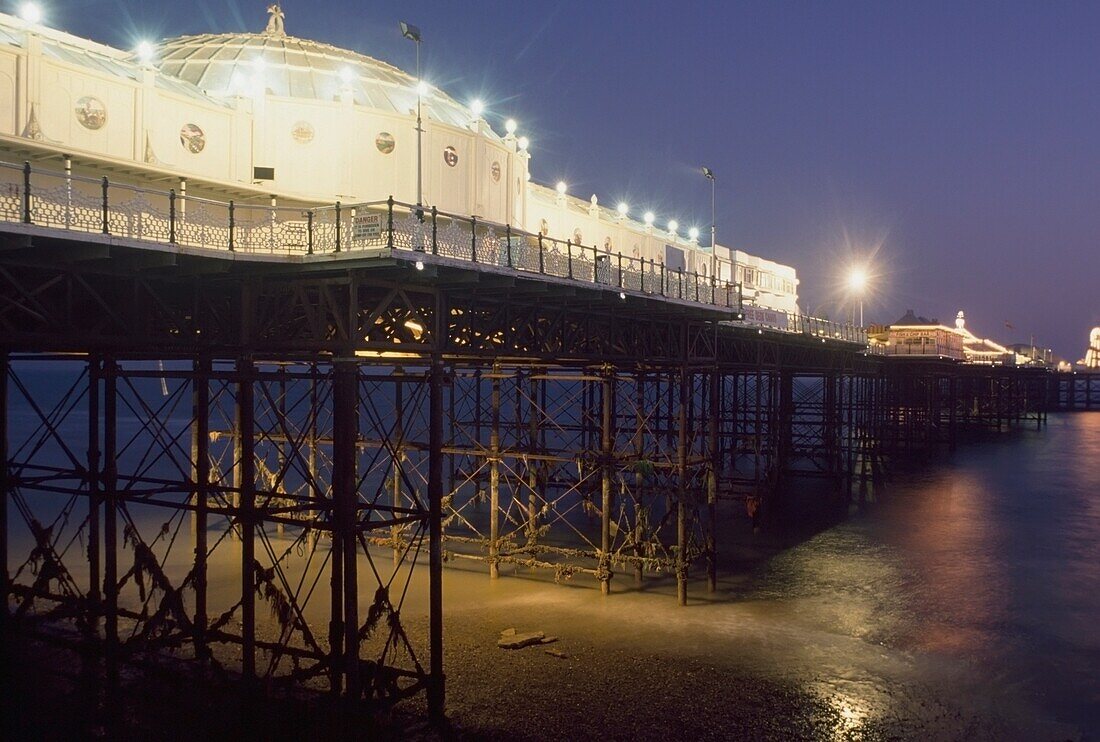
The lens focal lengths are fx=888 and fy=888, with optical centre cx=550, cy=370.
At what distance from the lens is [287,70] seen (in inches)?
922

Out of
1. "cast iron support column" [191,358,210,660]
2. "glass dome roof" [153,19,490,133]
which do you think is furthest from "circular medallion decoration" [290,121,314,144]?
"cast iron support column" [191,358,210,660]

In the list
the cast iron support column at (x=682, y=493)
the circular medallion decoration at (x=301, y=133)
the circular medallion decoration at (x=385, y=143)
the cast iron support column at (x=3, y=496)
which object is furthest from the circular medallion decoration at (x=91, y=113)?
the cast iron support column at (x=682, y=493)

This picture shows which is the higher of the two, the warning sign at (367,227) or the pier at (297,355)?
the warning sign at (367,227)

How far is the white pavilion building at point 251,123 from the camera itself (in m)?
16.4

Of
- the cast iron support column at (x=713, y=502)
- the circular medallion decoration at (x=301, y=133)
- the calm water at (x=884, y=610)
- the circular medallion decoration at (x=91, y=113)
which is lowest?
the calm water at (x=884, y=610)

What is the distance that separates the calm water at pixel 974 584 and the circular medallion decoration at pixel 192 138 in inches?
691

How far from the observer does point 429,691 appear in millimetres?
15680

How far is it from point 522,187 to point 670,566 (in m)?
12.4

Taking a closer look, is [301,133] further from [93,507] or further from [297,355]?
[93,507]

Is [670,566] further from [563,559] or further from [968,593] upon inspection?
[968,593]

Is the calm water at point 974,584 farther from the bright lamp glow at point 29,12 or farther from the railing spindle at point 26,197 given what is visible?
the bright lamp glow at point 29,12

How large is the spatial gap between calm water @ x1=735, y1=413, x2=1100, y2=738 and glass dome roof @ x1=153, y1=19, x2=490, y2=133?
54.3 ft

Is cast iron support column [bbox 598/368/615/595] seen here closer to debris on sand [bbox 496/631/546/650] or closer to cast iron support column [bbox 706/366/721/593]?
cast iron support column [bbox 706/366/721/593]

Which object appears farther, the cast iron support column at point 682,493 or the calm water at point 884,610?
the cast iron support column at point 682,493
